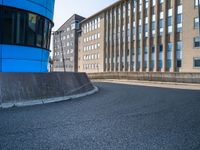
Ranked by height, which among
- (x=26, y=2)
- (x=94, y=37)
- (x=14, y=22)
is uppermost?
(x=94, y=37)

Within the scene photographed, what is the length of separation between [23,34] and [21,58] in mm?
1563

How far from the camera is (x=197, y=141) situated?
5332 mm

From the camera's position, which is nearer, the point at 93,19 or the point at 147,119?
the point at 147,119

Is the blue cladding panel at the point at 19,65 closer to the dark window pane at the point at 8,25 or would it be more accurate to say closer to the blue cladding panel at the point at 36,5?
the dark window pane at the point at 8,25

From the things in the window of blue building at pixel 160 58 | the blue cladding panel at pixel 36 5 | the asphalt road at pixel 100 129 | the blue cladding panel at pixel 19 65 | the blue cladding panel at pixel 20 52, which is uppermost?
the blue cladding panel at pixel 36 5

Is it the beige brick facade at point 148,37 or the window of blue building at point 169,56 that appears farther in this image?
the window of blue building at point 169,56

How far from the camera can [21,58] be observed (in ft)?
51.7

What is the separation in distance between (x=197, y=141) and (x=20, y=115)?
223 inches

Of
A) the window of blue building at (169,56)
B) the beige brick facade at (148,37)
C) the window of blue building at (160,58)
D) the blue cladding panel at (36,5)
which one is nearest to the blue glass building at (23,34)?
the blue cladding panel at (36,5)

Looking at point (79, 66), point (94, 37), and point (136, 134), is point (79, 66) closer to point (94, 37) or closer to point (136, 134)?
point (94, 37)

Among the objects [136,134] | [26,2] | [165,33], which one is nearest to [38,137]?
[136,134]

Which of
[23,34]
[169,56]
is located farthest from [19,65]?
[169,56]

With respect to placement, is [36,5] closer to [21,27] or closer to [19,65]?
[21,27]

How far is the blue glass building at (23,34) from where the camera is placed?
47.9 ft
